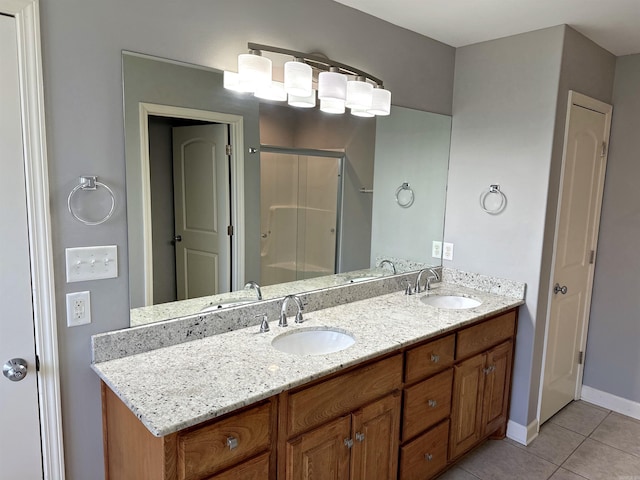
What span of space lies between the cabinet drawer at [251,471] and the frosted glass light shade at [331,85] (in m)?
1.44

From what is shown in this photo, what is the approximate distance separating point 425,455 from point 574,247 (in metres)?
1.63

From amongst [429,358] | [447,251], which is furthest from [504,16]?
[429,358]

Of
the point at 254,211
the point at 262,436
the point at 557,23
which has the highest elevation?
the point at 557,23

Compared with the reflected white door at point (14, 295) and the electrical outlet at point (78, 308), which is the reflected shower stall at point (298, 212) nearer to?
the electrical outlet at point (78, 308)

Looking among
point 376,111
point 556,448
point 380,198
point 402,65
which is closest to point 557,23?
point 402,65

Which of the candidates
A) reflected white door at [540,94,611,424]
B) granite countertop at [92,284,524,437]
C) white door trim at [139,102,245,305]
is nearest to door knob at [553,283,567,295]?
reflected white door at [540,94,611,424]

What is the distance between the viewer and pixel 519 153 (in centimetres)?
257

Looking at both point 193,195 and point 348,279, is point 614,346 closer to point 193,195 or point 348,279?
point 348,279

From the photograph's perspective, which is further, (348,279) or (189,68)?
(348,279)

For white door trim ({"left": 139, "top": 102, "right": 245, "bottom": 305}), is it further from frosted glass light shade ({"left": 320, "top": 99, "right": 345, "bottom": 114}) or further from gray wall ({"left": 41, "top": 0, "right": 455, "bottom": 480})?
frosted glass light shade ({"left": 320, "top": 99, "right": 345, "bottom": 114})

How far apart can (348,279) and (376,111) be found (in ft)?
2.97

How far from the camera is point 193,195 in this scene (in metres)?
1.84

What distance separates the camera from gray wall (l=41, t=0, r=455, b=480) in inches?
56.9

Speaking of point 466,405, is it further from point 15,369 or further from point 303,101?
point 15,369
